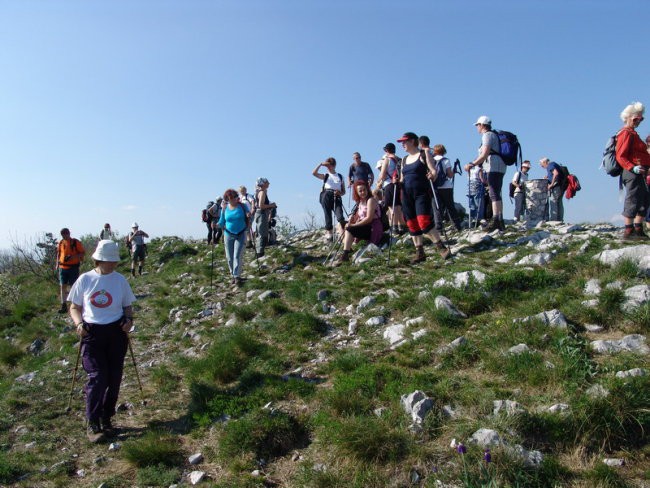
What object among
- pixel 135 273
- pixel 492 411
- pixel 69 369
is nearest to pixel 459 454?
pixel 492 411

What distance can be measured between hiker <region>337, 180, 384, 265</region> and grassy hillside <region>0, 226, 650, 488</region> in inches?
59.5

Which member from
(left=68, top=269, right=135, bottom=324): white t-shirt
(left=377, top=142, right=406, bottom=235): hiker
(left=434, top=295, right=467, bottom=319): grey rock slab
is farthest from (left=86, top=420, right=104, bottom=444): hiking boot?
(left=377, top=142, right=406, bottom=235): hiker

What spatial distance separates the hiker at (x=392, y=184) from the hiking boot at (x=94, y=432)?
23.5 ft

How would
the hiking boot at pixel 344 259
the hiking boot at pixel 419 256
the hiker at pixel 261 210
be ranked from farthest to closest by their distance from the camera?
the hiker at pixel 261 210
the hiking boot at pixel 344 259
the hiking boot at pixel 419 256

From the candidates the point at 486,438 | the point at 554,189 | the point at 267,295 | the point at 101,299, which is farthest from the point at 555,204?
the point at 101,299

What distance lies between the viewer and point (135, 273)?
19938mm

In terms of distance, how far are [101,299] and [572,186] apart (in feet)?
48.9

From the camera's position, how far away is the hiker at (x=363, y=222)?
11617 millimetres

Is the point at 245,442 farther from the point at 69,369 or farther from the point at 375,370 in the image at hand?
the point at 69,369

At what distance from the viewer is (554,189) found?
15.9 m

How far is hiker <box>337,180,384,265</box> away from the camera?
11617 millimetres

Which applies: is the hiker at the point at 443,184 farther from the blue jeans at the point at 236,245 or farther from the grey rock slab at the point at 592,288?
the grey rock slab at the point at 592,288

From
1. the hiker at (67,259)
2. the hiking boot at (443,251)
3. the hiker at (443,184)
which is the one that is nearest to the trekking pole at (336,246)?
the hiker at (443,184)

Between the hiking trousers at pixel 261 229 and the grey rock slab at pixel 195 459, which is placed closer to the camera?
the grey rock slab at pixel 195 459
